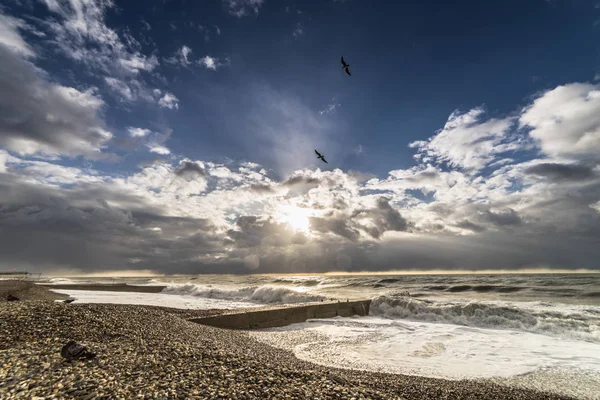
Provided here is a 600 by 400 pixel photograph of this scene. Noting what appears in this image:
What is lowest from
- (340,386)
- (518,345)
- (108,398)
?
(518,345)

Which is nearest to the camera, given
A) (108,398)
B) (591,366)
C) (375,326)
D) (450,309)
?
(108,398)

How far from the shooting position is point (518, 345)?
13031mm

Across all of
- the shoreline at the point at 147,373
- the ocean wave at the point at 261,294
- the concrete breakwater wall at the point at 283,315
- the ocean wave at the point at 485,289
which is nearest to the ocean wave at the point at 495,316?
the concrete breakwater wall at the point at 283,315

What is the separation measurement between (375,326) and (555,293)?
2529cm

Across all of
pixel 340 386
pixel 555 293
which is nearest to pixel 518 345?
pixel 340 386

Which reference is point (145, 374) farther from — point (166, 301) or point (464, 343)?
point (166, 301)

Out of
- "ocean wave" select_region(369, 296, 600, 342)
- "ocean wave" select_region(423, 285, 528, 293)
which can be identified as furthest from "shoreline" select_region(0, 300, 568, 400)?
"ocean wave" select_region(423, 285, 528, 293)

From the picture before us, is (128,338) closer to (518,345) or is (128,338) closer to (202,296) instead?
(518,345)

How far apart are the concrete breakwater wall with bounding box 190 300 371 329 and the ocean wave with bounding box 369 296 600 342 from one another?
184cm

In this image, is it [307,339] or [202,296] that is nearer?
[307,339]

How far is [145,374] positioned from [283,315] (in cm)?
1266

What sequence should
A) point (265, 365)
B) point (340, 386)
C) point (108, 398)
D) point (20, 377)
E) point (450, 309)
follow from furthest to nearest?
point (450, 309)
point (265, 365)
point (340, 386)
point (20, 377)
point (108, 398)

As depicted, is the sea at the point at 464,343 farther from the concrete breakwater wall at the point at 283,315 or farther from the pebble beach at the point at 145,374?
the pebble beach at the point at 145,374

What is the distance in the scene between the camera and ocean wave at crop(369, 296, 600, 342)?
15.8m
